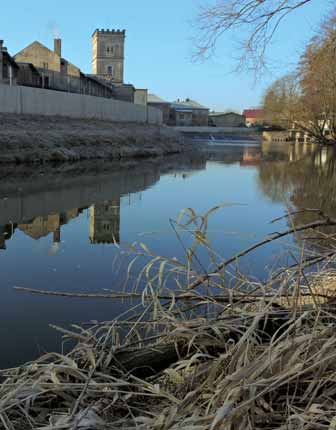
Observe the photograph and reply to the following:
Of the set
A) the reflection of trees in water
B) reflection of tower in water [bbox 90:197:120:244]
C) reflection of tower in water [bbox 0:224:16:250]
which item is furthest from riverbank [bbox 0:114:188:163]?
reflection of tower in water [bbox 0:224:16:250]

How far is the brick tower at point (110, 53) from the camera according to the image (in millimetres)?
92000

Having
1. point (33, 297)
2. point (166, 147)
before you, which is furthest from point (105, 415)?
point (166, 147)

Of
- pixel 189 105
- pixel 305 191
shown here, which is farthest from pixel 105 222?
pixel 189 105

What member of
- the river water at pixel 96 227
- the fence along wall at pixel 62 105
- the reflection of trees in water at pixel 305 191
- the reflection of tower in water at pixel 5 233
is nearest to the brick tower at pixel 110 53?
the fence along wall at pixel 62 105

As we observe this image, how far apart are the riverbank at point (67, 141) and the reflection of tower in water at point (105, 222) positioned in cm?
849

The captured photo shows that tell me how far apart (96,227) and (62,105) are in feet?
75.8

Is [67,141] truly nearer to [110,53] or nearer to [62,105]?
[62,105]

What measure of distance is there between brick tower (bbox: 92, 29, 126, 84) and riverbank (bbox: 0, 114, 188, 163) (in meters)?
62.7

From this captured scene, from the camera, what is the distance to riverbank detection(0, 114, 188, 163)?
745 inches

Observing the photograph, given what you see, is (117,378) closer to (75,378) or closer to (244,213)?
(75,378)

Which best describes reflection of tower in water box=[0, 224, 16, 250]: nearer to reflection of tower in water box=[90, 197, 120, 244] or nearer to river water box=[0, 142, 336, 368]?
river water box=[0, 142, 336, 368]

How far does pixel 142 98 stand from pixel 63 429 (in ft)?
259

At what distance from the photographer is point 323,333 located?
2.21 metres

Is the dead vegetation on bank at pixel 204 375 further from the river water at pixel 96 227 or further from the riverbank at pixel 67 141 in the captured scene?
the riverbank at pixel 67 141
